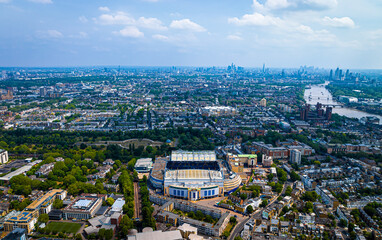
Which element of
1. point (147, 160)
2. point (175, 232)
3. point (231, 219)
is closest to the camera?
point (175, 232)

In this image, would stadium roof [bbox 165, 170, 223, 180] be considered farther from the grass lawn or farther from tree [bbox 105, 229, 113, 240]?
the grass lawn

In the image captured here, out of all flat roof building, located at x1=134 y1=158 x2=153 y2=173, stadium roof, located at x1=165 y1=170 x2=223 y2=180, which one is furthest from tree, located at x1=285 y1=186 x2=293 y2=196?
flat roof building, located at x1=134 y1=158 x2=153 y2=173

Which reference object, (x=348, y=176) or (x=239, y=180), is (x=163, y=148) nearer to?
(x=239, y=180)

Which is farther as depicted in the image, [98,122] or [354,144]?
[98,122]

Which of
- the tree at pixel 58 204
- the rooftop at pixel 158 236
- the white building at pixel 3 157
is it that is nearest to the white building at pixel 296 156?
the rooftop at pixel 158 236

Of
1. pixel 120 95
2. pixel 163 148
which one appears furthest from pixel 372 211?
pixel 120 95

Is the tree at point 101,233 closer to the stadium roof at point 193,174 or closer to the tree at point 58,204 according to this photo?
the tree at point 58,204
